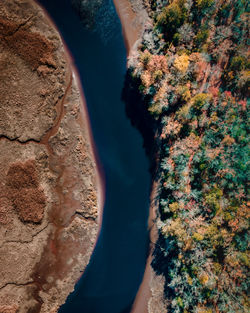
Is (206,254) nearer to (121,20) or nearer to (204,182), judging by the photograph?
(204,182)

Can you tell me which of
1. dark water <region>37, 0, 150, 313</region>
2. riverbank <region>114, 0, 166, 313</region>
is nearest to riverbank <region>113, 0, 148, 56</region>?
riverbank <region>114, 0, 166, 313</region>

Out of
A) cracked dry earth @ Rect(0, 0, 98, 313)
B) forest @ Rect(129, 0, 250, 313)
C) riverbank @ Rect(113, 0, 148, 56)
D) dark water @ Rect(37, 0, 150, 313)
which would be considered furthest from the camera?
dark water @ Rect(37, 0, 150, 313)

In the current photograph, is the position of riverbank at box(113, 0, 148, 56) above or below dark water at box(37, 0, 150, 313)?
above

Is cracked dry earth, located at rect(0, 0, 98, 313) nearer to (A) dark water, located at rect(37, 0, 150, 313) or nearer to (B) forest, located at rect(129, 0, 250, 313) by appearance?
(A) dark water, located at rect(37, 0, 150, 313)

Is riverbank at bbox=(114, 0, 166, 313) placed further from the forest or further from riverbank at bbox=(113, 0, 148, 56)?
the forest

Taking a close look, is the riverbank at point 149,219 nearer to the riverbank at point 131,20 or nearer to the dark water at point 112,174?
the riverbank at point 131,20

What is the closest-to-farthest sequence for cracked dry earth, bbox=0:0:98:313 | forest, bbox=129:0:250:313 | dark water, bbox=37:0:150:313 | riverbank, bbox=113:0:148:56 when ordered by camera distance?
cracked dry earth, bbox=0:0:98:313
forest, bbox=129:0:250:313
riverbank, bbox=113:0:148:56
dark water, bbox=37:0:150:313

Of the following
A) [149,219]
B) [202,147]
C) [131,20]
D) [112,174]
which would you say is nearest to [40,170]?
[112,174]

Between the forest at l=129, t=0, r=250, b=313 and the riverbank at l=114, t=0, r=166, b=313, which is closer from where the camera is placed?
the forest at l=129, t=0, r=250, b=313
